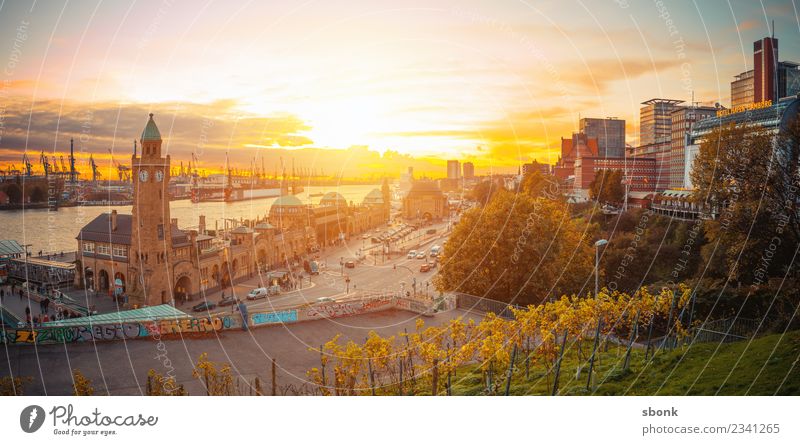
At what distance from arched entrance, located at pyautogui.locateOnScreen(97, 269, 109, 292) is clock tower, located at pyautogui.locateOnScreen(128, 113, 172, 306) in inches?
63.4

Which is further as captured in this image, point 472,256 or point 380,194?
point 380,194

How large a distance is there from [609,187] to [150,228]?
16625mm

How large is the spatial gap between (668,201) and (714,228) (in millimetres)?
10868

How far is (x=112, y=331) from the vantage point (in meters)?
9.36

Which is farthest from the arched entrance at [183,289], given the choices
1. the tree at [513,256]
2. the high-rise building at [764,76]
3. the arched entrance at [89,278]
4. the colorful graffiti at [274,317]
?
the high-rise building at [764,76]

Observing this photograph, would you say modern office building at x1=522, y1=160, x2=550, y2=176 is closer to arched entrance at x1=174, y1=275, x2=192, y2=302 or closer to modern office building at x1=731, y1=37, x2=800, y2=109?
modern office building at x1=731, y1=37, x2=800, y2=109

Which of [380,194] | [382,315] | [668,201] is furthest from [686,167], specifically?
[380,194]

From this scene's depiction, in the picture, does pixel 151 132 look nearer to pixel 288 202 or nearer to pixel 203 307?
pixel 203 307

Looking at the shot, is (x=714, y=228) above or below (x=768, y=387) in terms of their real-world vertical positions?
above

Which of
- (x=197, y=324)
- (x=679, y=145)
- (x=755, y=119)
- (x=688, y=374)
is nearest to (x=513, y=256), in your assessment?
Result: (x=688, y=374)

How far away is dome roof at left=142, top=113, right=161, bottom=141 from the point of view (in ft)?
49.8

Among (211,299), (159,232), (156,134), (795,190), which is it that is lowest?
(211,299)

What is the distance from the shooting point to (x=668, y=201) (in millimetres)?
20625
